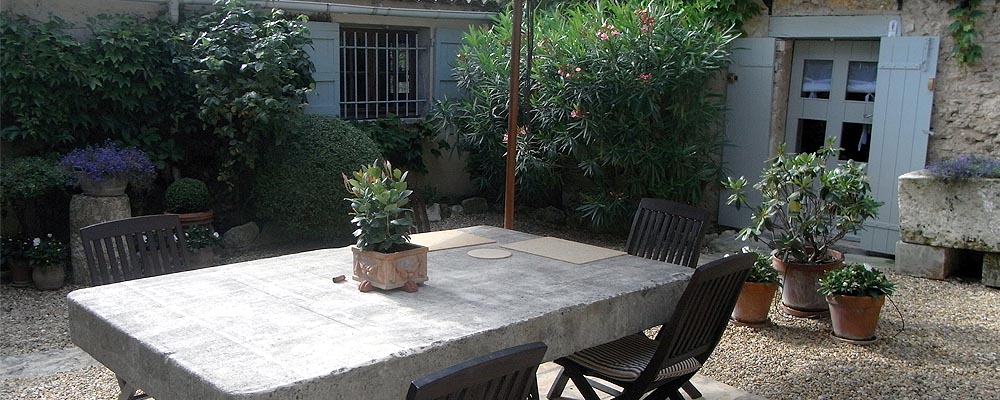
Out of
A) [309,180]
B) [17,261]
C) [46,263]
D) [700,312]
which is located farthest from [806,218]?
[17,261]

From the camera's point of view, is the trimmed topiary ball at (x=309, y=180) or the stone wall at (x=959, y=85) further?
the trimmed topiary ball at (x=309, y=180)

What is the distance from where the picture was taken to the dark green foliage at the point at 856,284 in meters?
4.53

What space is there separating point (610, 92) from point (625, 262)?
3624 millimetres

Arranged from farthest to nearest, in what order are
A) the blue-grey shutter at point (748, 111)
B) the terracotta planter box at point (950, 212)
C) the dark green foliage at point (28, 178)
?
the blue-grey shutter at point (748, 111) → the terracotta planter box at point (950, 212) → the dark green foliage at point (28, 178)

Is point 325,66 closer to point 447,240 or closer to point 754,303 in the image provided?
point 447,240

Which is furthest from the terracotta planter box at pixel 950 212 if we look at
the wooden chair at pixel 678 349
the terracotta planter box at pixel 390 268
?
the terracotta planter box at pixel 390 268

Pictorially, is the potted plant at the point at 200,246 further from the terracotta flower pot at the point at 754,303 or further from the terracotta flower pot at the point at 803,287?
the terracotta flower pot at the point at 803,287

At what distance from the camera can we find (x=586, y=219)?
7672mm

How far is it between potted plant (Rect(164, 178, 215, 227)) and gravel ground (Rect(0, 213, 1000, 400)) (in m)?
0.97

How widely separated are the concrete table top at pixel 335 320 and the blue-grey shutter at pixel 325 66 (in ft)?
13.4

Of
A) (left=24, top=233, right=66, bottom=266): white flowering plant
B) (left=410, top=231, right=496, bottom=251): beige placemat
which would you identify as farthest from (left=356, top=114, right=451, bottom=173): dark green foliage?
(left=410, top=231, right=496, bottom=251): beige placemat

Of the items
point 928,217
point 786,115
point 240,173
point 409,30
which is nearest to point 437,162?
point 409,30

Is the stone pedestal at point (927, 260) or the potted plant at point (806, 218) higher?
the potted plant at point (806, 218)

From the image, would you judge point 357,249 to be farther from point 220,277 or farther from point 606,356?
point 606,356
